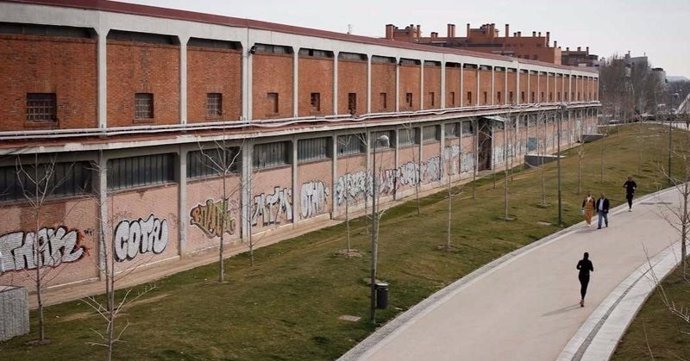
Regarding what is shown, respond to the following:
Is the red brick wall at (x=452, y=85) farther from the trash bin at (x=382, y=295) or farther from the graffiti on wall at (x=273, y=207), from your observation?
the trash bin at (x=382, y=295)

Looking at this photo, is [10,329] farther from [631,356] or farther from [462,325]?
[631,356]

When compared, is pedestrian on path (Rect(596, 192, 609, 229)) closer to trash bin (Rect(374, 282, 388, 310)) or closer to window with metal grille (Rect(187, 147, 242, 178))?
window with metal grille (Rect(187, 147, 242, 178))

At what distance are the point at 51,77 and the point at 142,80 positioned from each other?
16.0 ft

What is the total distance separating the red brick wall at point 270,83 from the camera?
44.3 meters

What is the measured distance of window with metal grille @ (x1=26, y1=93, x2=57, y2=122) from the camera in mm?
31297

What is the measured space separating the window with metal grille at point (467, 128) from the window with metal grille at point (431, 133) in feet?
21.2

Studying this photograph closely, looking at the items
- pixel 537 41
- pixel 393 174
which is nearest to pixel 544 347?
pixel 393 174

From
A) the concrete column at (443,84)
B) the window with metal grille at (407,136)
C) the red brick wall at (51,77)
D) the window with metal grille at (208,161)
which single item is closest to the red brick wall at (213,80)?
the window with metal grille at (208,161)

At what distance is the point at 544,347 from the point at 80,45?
2035 cm

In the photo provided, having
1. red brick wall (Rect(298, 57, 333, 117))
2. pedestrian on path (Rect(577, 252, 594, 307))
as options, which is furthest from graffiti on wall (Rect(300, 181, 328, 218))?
pedestrian on path (Rect(577, 252, 594, 307))

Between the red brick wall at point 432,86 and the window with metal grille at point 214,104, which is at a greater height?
the red brick wall at point 432,86

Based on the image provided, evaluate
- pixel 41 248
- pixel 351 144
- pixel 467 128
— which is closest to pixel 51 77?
pixel 41 248

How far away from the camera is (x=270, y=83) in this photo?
150ft

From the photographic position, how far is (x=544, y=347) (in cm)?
2381
